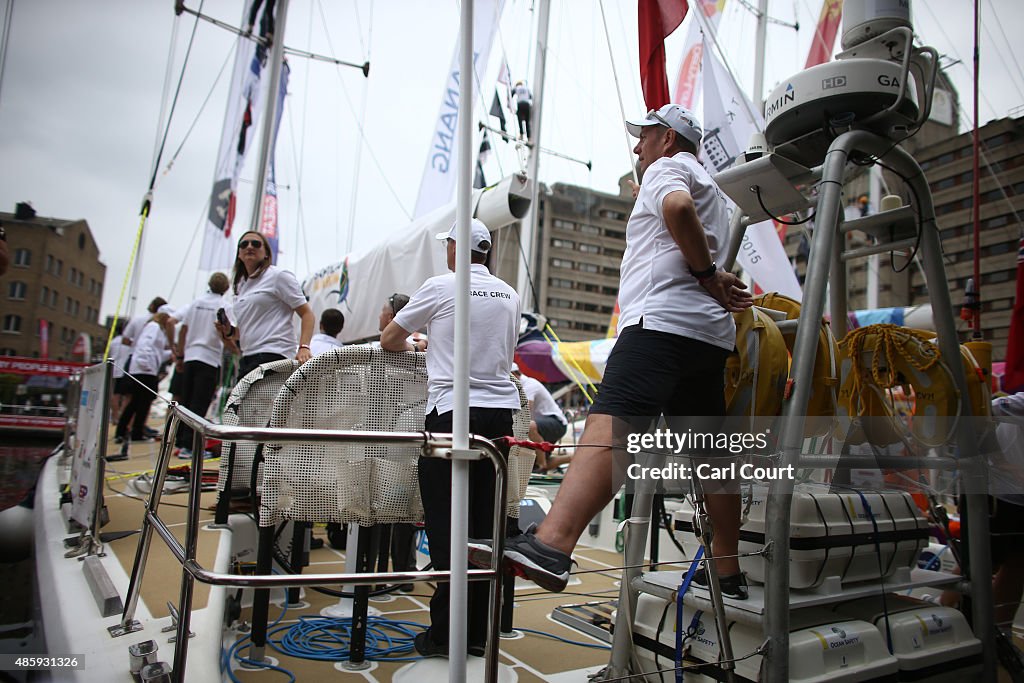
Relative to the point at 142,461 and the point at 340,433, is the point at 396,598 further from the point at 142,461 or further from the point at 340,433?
the point at 142,461

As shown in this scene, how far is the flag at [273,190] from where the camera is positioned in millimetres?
7297

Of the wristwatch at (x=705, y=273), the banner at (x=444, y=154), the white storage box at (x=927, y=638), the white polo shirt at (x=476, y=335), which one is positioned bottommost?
the white storage box at (x=927, y=638)

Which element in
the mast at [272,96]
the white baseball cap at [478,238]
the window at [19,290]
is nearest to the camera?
the white baseball cap at [478,238]

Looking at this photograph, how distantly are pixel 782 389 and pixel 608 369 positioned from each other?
647 millimetres

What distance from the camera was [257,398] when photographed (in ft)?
8.39

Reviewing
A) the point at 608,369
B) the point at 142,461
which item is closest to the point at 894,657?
the point at 608,369

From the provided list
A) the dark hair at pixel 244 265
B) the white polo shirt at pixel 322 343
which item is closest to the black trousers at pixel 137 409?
the white polo shirt at pixel 322 343

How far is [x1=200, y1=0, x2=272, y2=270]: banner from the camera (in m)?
7.84

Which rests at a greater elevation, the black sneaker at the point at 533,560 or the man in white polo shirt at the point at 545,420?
the man in white polo shirt at the point at 545,420

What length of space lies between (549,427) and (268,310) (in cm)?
224

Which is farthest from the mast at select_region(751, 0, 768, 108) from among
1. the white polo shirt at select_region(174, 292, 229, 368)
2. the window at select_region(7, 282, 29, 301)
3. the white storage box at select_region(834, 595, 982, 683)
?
the window at select_region(7, 282, 29, 301)

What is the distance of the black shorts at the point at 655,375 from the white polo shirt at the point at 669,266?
33 millimetres

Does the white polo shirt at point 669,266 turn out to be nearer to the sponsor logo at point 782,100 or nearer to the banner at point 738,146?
the sponsor logo at point 782,100

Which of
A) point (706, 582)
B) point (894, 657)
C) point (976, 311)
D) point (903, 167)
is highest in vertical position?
point (903, 167)
